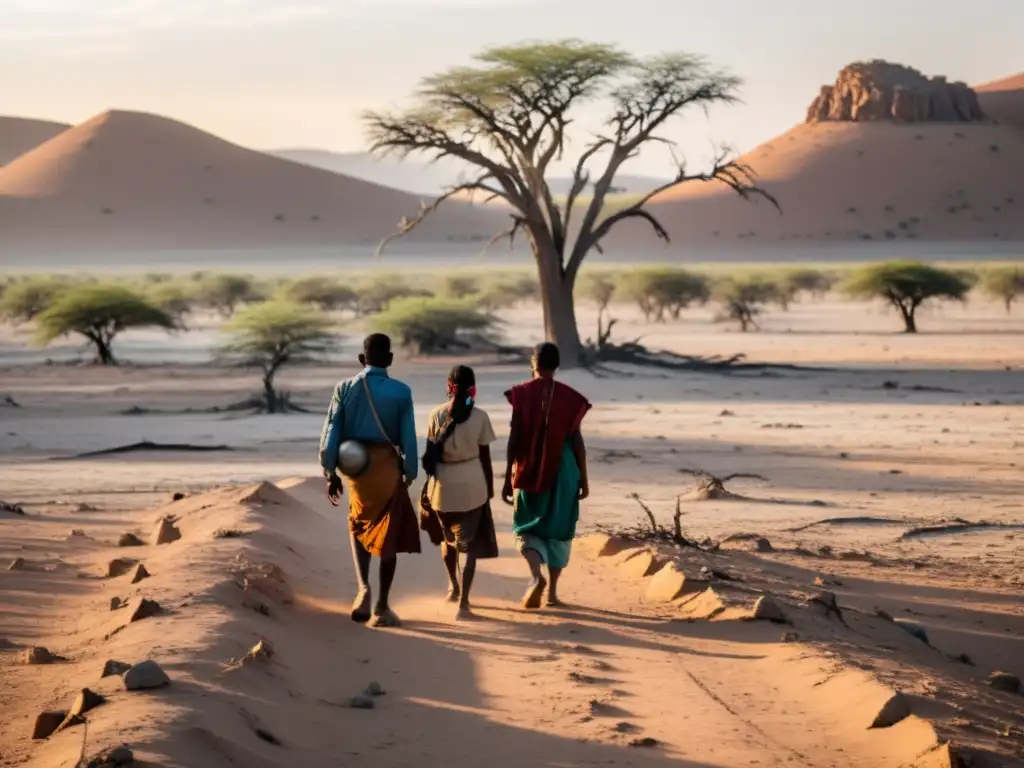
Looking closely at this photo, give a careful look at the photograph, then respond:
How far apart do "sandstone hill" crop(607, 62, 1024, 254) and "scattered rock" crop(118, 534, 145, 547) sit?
8938 centimetres

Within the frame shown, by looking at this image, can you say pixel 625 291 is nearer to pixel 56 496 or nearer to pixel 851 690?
pixel 56 496

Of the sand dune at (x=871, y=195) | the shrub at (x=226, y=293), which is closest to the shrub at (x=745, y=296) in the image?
the shrub at (x=226, y=293)

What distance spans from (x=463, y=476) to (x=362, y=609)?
0.87m

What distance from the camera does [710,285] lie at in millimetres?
58469

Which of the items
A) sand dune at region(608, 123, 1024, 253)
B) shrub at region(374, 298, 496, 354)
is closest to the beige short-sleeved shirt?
shrub at region(374, 298, 496, 354)

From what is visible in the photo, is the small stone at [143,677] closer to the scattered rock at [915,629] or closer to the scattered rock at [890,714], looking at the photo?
the scattered rock at [890,714]

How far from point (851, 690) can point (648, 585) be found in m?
2.70

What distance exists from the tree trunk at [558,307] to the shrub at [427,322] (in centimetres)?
489

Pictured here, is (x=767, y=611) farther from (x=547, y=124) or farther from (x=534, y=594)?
(x=547, y=124)

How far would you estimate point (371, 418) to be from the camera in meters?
7.75

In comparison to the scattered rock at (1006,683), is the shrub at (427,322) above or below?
above

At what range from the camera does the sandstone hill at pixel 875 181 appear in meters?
103

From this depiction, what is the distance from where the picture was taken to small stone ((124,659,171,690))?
18.9 ft

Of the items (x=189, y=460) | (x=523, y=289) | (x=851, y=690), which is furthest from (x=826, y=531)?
(x=523, y=289)
